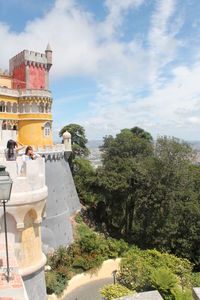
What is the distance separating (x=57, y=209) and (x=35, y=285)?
55.1 feet

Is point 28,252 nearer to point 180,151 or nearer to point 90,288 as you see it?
point 90,288

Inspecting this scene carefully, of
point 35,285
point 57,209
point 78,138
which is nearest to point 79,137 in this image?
point 78,138

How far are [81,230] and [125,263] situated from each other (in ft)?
25.7

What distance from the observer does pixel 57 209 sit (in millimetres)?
22625

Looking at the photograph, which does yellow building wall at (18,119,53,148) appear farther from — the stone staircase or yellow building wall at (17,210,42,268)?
the stone staircase

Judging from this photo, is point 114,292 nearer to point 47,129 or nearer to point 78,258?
point 78,258

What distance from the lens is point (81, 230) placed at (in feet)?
79.8

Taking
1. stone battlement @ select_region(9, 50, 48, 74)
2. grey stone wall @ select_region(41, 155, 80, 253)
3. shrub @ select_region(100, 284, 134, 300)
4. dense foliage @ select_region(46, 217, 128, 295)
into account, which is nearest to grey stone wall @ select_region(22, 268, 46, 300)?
shrub @ select_region(100, 284, 134, 300)

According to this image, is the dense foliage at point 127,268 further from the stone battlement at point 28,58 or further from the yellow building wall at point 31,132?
the stone battlement at point 28,58

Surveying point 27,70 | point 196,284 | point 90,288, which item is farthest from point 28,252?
point 27,70

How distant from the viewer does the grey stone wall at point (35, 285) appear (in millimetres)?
5855

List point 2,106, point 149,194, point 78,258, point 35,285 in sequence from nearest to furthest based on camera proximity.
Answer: point 35,285 < point 78,258 < point 149,194 < point 2,106

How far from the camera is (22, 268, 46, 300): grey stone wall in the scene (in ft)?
19.2

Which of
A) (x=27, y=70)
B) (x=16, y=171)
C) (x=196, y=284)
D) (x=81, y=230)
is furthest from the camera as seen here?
(x=27, y=70)
